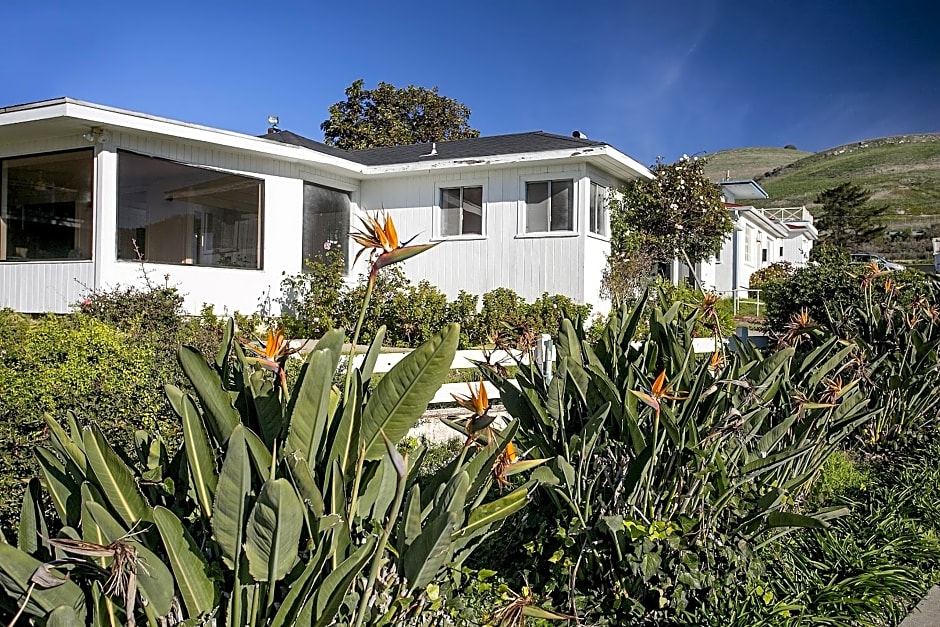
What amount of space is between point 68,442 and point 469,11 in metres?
19.3

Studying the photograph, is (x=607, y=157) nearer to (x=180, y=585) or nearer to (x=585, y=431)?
(x=585, y=431)

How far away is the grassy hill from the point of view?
2190 inches

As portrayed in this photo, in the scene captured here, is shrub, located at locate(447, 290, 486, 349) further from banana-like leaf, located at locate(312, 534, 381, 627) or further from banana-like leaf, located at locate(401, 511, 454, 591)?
banana-like leaf, located at locate(312, 534, 381, 627)

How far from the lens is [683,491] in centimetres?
329

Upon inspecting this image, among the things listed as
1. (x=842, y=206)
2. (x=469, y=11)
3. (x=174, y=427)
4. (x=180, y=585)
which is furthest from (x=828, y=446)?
(x=842, y=206)

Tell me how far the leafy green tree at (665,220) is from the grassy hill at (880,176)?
39.4m

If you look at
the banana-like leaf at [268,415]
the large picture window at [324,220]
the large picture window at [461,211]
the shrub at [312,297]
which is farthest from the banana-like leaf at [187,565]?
the large picture window at [461,211]

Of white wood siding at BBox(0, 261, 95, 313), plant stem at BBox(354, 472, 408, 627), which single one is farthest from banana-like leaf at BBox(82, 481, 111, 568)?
white wood siding at BBox(0, 261, 95, 313)

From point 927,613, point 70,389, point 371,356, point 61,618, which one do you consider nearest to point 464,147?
point 70,389

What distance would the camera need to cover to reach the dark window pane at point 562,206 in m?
13.6

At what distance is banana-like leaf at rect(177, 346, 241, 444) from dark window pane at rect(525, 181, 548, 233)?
12017mm

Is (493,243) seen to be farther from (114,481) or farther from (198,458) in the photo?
(114,481)

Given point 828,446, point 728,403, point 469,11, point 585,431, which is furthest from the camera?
point 469,11

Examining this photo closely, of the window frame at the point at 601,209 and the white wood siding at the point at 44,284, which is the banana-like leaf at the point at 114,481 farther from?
the window frame at the point at 601,209
